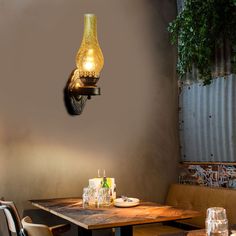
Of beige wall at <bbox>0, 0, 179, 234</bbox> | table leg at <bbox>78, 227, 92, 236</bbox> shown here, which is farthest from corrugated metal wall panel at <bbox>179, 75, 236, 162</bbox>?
table leg at <bbox>78, 227, 92, 236</bbox>

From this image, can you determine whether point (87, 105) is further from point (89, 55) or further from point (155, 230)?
point (155, 230)

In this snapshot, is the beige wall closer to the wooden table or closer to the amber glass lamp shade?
the amber glass lamp shade

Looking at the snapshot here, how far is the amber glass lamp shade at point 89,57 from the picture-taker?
149 inches

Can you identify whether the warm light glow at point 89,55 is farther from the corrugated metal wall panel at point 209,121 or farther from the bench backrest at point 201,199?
the bench backrest at point 201,199

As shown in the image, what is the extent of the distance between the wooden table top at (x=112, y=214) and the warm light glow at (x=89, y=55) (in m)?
1.18

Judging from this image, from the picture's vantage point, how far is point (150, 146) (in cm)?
484

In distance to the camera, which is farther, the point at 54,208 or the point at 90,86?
the point at 90,86

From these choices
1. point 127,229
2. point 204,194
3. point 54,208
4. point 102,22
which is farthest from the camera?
point 102,22

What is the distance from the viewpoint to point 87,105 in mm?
4445

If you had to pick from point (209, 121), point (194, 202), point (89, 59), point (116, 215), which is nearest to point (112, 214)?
point (116, 215)

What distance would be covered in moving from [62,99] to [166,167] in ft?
4.95

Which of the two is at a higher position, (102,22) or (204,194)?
(102,22)

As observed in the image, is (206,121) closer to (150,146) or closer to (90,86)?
(150,146)

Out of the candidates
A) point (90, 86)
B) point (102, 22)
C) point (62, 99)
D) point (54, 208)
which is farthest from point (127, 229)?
point (102, 22)
